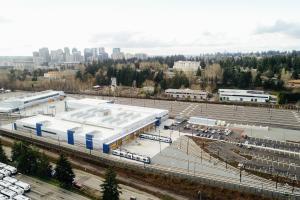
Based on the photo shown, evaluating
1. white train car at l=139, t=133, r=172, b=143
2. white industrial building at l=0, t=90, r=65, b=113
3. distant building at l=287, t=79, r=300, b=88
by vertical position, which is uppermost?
distant building at l=287, t=79, r=300, b=88

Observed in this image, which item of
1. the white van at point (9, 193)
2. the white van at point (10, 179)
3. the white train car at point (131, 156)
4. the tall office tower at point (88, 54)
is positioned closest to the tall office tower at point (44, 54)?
the tall office tower at point (88, 54)

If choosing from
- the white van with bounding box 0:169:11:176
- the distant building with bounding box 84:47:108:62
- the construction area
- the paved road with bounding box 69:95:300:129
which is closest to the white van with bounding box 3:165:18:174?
the white van with bounding box 0:169:11:176

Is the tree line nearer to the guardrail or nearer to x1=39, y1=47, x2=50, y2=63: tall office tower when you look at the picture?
the guardrail

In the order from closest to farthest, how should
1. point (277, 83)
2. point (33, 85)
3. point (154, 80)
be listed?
point (277, 83) → point (154, 80) → point (33, 85)

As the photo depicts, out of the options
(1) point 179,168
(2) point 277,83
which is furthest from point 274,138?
(2) point 277,83

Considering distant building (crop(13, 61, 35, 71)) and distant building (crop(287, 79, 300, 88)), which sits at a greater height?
distant building (crop(13, 61, 35, 71))

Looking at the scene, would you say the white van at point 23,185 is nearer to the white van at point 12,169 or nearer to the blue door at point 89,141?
the white van at point 12,169

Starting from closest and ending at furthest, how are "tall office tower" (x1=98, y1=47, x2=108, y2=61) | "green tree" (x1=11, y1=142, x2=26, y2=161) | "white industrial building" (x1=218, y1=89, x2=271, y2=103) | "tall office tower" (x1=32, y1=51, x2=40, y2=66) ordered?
"green tree" (x1=11, y1=142, x2=26, y2=161) < "white industrial building" (x1=218, y1=89, x2=271, y2=103) < "tall office tower" (x1=32, y1=51, x2=40, y2=66) < "tall office tower" (x1=98, y1=47, x2=108, y2=61)

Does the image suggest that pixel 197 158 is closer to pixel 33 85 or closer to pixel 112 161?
pixel 112 161
